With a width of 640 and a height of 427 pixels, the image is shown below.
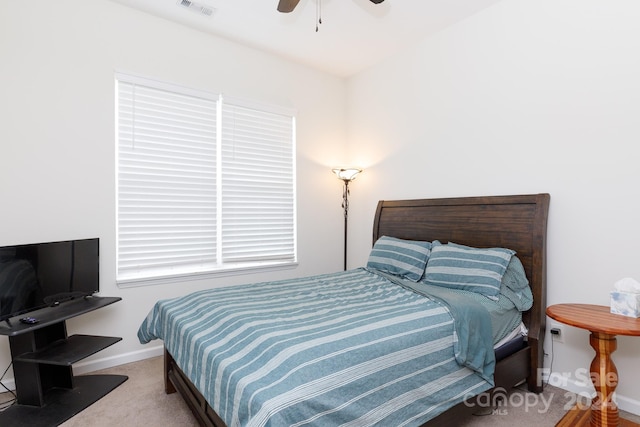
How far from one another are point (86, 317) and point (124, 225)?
771mm

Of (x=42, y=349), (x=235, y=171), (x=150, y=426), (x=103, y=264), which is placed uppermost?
(x=235, y=171)

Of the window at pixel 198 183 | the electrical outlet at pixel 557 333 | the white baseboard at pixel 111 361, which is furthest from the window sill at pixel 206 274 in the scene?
the electrical outlet at pixel 557 333

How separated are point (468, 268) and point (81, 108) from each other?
10.5 ft

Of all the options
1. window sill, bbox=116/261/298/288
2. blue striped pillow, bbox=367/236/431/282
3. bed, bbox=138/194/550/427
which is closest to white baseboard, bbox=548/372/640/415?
bed, bbox=138/194/550/427

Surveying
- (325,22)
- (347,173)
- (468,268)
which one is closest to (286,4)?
(325,22)

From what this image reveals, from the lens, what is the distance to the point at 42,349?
2141 mm

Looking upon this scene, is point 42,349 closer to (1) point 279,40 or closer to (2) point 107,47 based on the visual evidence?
(2) point 107,47

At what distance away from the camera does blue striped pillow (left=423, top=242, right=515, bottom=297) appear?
7.54ft

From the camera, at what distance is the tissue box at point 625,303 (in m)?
1.81

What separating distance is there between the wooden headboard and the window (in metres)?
1.40

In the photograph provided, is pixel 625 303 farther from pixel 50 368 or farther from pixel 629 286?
pixel 50 368

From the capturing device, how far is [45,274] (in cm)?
217

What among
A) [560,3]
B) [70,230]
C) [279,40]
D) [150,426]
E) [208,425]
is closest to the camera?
[208,425]

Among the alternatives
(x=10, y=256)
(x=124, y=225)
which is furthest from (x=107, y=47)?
(x=10, y=256)
